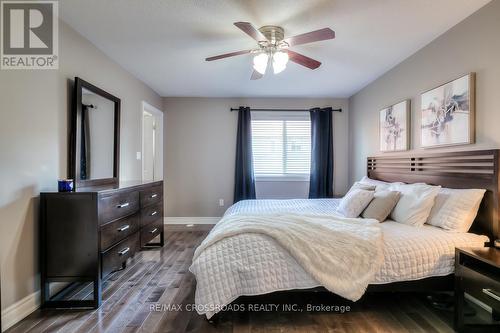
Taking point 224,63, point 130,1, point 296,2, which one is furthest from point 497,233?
point 130,1

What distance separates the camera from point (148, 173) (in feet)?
16.4

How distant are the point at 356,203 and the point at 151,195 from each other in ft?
7.96

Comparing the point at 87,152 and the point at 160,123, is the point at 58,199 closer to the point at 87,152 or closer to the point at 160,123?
the point at 87,152

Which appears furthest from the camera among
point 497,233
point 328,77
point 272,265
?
point 328,77

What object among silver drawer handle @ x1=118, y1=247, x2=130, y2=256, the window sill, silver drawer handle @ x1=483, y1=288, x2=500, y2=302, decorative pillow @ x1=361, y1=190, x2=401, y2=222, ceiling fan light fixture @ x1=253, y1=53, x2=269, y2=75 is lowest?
silver drawer handle @ x1=118, y1=247, x2=130, y2=256

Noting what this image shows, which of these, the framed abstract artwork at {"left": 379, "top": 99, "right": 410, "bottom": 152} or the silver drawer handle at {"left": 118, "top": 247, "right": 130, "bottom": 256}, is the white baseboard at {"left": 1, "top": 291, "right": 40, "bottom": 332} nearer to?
the silver drawer handle at {"left": 118, "top": 247, "right": 130, "bottom": 256}

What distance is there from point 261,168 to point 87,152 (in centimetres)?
308

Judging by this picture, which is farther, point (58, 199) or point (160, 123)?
point (160, 123)

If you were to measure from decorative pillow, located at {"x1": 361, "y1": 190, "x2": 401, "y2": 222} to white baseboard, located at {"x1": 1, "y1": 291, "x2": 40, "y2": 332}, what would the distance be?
3.04 meters

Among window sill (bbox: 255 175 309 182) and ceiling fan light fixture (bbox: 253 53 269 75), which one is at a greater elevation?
ceiling fan light fixture (bbox: 253 53 269 75)

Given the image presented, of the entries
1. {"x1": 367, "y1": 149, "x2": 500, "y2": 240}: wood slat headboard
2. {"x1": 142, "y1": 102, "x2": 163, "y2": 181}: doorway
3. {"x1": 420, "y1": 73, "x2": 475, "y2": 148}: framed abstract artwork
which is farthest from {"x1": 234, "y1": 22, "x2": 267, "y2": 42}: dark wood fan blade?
{"x1": 142, "y1": 102, "x2": 163, "y2": 181}: doorway

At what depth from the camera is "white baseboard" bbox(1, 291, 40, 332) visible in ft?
6.25

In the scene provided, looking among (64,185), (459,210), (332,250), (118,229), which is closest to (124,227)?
(118,229)

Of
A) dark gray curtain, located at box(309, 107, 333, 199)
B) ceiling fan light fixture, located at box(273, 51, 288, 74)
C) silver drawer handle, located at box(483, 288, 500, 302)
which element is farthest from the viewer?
dark gray curtain, located at box(309, 107, 333, 199)
